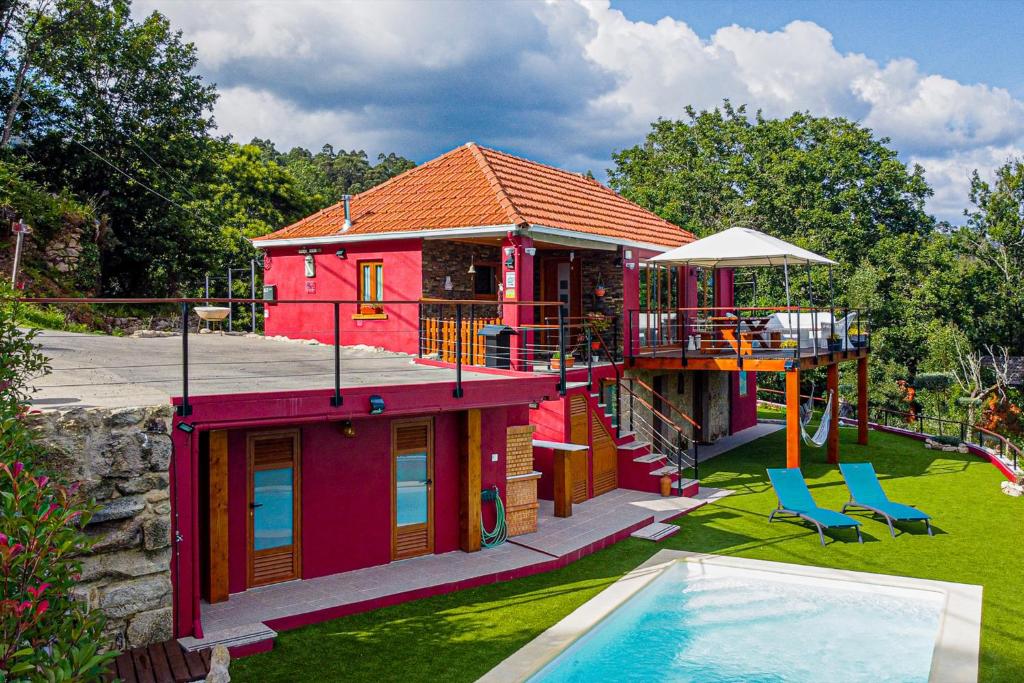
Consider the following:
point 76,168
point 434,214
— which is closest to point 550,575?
point 434,214

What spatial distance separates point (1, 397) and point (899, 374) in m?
33.0

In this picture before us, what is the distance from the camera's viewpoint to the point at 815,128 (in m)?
39.8

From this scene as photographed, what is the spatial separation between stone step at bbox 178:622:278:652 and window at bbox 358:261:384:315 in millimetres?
9088

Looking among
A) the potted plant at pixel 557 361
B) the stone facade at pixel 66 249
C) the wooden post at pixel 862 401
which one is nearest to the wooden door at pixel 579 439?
the potted plant at pixel 557 361

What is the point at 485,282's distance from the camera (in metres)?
17.3

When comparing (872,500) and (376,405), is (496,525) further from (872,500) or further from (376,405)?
(872,500)

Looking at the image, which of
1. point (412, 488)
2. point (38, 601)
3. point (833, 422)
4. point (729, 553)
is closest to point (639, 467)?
point (729, 553)

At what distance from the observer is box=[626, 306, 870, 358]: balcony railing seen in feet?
55.8

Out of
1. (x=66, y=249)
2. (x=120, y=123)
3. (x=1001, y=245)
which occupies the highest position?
(x=120, y=123)

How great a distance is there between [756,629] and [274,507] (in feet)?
19.8

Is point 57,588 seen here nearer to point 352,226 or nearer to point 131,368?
point 131,368

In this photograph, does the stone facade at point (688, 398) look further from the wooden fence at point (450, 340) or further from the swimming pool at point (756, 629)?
the swimming pool at point (756, 629)

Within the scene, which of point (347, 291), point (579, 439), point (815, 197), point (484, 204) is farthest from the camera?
point (815, 197)

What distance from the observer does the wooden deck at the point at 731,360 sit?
15883mm
